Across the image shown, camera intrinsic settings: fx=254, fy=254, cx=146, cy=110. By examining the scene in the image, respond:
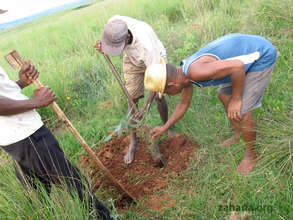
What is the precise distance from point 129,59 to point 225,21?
88.3 inches

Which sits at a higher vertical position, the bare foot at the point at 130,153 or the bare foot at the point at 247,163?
the bare foot at the point at 247,163

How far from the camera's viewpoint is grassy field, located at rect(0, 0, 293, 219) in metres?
1.92

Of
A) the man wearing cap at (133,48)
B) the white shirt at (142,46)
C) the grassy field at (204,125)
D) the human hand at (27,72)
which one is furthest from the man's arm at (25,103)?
the white shirt at (142,46)

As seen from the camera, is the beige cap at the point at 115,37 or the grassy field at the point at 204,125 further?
the beige cap at the point at 115,37

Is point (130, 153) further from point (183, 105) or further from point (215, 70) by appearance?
point (215, 70)

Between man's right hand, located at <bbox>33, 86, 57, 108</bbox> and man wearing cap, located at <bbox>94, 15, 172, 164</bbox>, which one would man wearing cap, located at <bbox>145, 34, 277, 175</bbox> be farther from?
→ man's right hand, located at <bbox>33, 86, 57, 108</bbox>

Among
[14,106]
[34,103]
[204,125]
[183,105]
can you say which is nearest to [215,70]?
[183,105]

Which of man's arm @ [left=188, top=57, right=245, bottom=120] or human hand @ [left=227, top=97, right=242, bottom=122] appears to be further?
human hand @ [left=227, top=97, right=242, bottom=122]

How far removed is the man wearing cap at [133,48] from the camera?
7.92 ft

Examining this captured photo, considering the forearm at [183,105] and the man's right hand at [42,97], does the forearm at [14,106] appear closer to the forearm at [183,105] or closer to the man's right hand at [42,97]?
the man's right hand at [42,97]

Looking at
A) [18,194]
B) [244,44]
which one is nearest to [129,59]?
[244,44]

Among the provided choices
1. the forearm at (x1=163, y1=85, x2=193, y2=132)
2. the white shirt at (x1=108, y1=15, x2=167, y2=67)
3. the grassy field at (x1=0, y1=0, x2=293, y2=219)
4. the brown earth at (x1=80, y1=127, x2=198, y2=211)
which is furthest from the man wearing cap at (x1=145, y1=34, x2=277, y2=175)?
the brown earth at (x1=80, y1=127, x2=198, y2=211)

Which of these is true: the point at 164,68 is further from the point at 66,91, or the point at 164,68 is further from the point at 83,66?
the point at 83,66

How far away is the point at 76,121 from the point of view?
3973 mm
